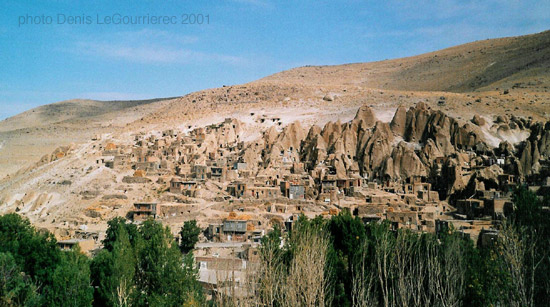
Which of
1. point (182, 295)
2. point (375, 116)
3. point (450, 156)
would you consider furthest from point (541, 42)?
point (182, 295)

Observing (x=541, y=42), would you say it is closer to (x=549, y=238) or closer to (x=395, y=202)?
(x=395, y=202)

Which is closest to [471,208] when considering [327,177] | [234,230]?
[327,177]

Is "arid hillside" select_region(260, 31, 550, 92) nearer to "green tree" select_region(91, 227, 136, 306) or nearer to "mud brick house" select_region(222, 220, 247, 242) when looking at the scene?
"mud brick house" select_region(222, 220, 247, 242)

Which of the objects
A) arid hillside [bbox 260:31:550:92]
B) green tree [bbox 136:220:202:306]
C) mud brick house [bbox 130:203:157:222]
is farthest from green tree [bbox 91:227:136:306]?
arid hillside [bbox 260:31:550:92]

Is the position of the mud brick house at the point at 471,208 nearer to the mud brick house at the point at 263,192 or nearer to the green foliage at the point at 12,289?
the mud brick house at the point at 263,192

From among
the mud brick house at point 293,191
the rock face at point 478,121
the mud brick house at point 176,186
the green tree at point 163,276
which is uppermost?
the rock face at point 478,121

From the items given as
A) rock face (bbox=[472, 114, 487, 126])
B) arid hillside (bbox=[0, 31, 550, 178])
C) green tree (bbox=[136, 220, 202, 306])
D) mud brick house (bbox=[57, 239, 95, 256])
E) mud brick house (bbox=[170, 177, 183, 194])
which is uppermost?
arid hillside (bbox=[0, 31, 550, 178])

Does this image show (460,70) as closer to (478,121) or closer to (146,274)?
(478,121)

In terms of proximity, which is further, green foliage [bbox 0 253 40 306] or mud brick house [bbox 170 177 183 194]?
mud brick house [bbox 170 177 183 194]

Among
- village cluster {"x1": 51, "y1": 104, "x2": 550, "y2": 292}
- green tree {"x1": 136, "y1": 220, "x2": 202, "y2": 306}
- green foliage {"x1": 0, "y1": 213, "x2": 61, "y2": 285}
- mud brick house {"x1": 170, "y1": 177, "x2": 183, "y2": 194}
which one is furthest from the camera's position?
mud brick house {"x1": 170, "y1": 177, "x2": 183, "y2": 194}

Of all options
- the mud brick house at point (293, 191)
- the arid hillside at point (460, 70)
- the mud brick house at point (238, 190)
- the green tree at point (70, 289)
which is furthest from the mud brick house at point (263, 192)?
the arid hillside at point (460, 70)

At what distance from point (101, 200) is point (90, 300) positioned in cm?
2753

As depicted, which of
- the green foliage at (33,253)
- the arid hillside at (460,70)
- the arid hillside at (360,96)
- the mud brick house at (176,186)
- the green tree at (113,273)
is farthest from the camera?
the arid hillside at (460,70)

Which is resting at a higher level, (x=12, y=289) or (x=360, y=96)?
(x=360, y=96)
